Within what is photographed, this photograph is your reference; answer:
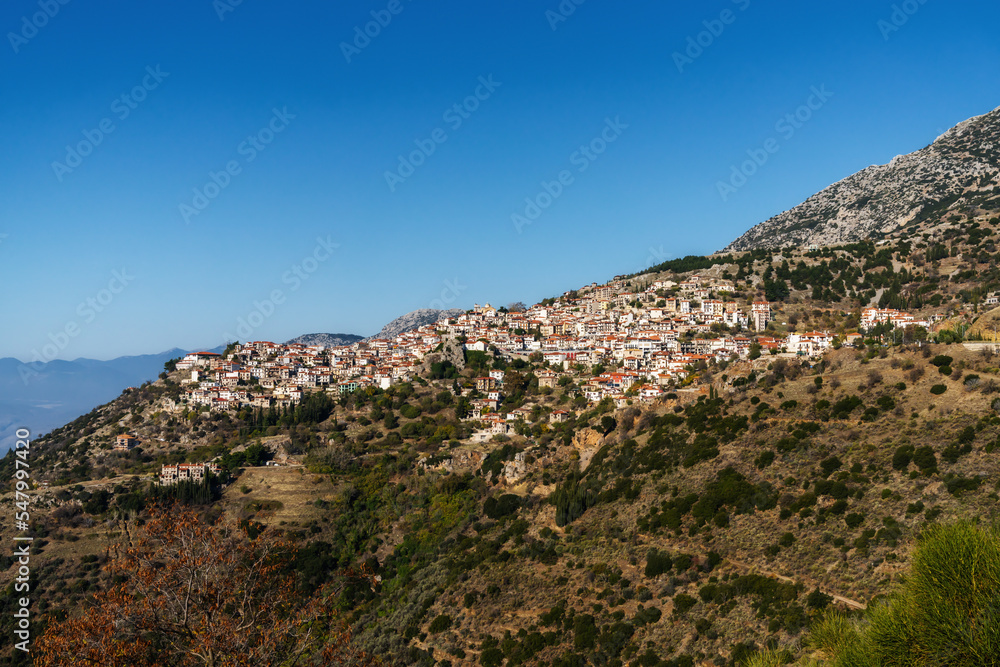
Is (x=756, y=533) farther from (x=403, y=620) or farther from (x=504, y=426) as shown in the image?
(x=504, y=426)

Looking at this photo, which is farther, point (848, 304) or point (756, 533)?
point (848, 304)

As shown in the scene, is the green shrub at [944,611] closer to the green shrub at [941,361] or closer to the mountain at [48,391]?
the green shrub at [941,361]

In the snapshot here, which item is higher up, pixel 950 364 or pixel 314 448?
pixel 314 448

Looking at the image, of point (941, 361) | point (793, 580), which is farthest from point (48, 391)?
point (941, 361)

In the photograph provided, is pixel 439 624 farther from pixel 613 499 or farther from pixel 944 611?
pixel 944 611

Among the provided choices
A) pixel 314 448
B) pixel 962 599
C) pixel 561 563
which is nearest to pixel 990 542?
pixel 962 599

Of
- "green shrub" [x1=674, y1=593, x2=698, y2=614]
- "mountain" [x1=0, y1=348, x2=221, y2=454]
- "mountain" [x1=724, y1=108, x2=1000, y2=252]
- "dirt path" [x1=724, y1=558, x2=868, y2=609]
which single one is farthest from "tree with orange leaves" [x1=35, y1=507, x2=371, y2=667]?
"mountain" [x1=724, y1=108, x2=1000, y2=252]

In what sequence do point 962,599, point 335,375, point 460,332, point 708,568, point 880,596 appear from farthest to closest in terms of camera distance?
1. point 460,332
2. point 335,375
3. point 708,568
4. point 880,596
5. point 962,599
